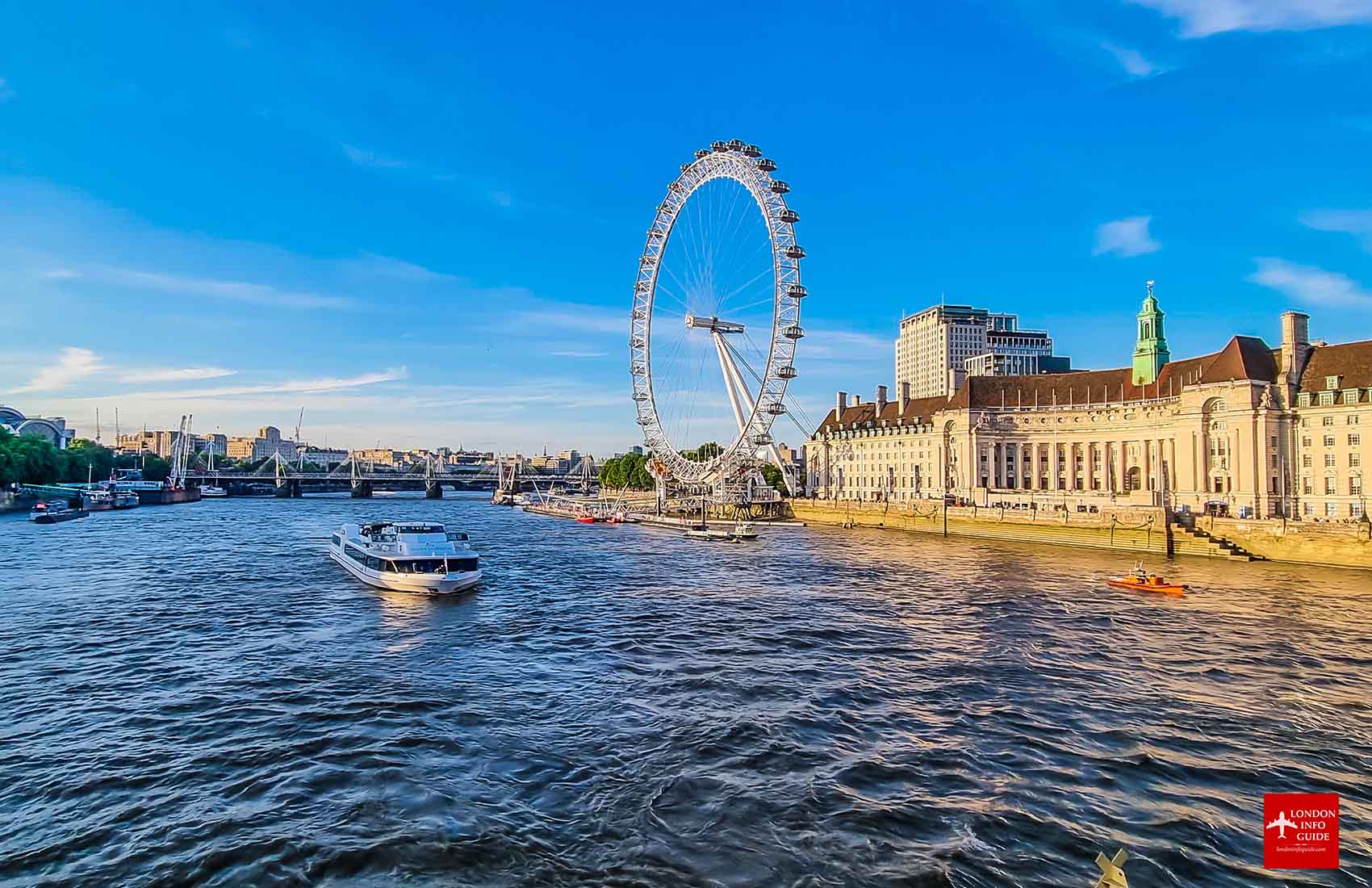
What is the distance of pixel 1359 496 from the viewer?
81.4 meters

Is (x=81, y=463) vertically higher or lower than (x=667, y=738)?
higher

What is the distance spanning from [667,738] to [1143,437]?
115 m

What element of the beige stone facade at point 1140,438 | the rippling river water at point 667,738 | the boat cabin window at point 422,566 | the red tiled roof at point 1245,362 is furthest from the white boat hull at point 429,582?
the red tiled roof at point 1245,362

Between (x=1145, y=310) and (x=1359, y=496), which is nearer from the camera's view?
(x=1359, y=496)

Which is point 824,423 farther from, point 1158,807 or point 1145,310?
point 1158,807

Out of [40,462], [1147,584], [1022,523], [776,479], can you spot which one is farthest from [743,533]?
[40,462]

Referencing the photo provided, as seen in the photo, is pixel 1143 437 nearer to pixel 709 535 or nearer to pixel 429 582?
pixel 709 535

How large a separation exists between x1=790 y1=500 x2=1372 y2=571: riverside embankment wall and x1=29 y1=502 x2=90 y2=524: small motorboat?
113 metres

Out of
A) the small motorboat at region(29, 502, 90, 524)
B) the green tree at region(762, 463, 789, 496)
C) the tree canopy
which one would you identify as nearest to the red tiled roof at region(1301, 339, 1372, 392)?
the green tree at region(762, 463, 789, 496)

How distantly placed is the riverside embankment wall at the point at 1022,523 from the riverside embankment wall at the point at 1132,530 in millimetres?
82

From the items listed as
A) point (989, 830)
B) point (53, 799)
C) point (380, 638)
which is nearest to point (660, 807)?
point (989, 830)

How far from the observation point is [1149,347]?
12181 centimetres

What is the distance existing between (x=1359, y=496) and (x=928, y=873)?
93.7 m

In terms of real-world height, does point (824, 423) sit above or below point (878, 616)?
above
